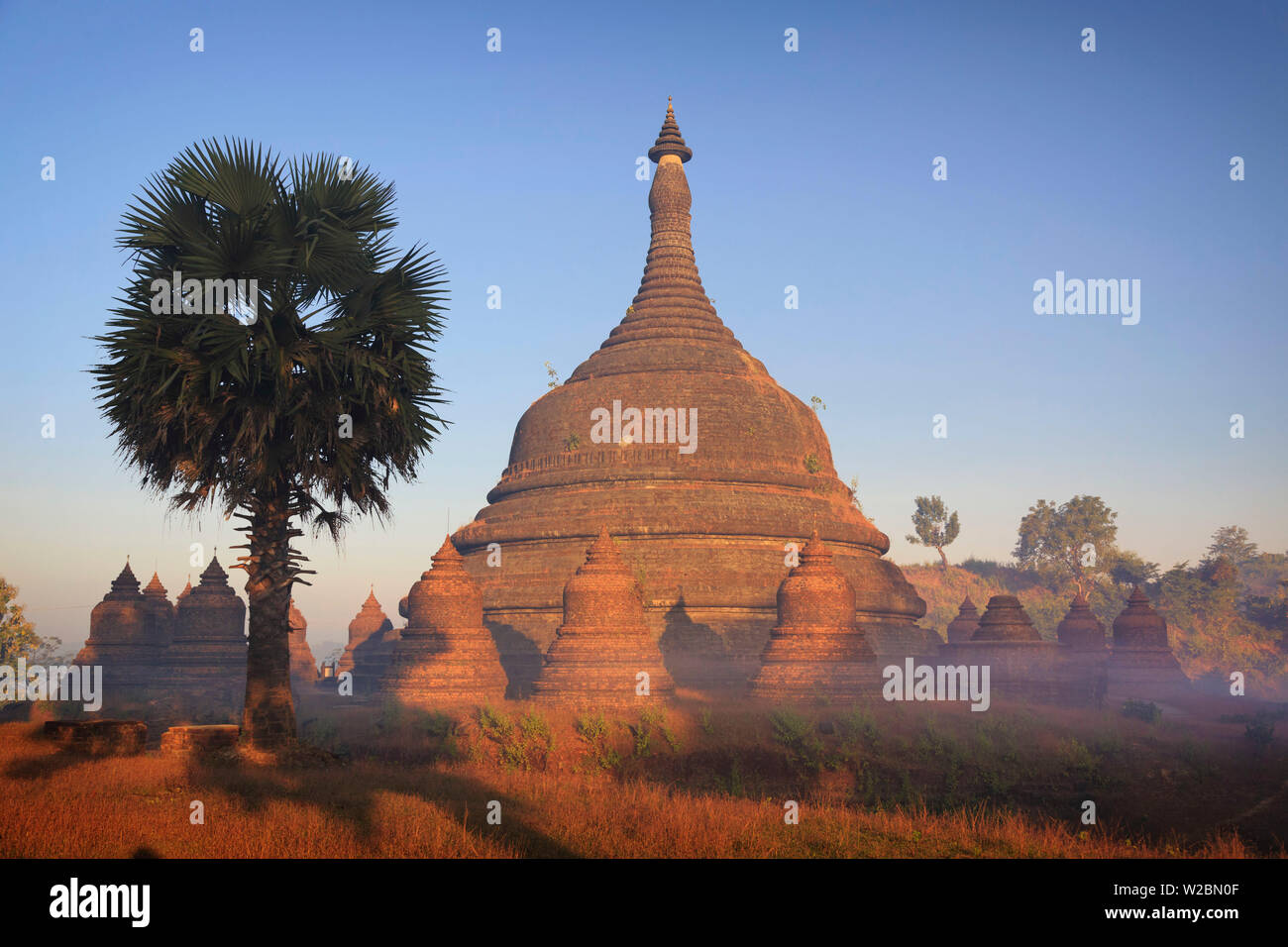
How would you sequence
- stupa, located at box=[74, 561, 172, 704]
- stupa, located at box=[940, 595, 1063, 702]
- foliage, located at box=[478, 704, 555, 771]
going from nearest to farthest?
foliage, located at box=[478, 704, 555, 771]
stupa, located at box=[74, 561, 172, 704]
stupa, located at box=[940, 595, 1063, 702]

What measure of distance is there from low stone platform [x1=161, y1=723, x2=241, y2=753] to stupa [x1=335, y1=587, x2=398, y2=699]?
A: 821 inches

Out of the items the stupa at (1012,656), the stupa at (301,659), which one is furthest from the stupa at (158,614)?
the stupa at (1012,656)

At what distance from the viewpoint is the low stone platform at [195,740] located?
19.1 metres

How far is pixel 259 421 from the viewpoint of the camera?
1862 centimetres

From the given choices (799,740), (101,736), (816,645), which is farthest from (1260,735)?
(101,736)

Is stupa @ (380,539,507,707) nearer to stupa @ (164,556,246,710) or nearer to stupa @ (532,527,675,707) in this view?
stupa @ (532,527,675,707)

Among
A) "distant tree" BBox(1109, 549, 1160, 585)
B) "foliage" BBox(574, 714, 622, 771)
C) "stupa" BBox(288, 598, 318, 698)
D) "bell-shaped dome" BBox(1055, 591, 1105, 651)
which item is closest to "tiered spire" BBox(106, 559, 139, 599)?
"stupa" BBox(288, 598, 318, 698)

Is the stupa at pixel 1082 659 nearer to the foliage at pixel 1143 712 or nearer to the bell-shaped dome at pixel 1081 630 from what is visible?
the bell-shaped dome at pixel 1081 630

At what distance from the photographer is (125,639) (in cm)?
3856

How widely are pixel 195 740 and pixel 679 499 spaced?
23.9 metres

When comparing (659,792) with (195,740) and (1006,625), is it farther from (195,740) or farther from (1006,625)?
(1006,625)

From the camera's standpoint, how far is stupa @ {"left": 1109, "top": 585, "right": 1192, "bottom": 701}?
4319 cm
